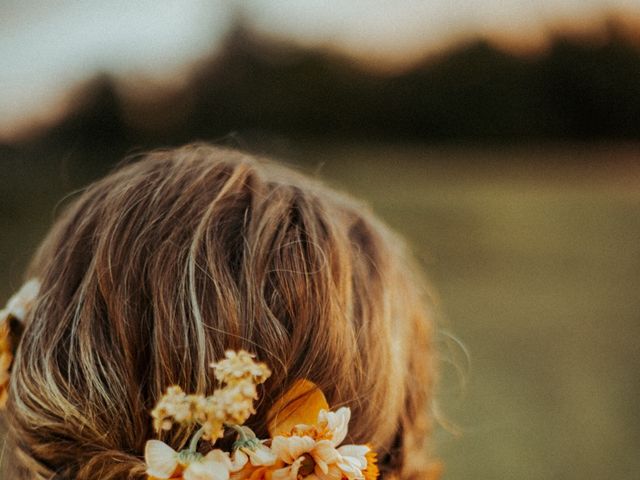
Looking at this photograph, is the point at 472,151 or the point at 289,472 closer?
the point at 289,472

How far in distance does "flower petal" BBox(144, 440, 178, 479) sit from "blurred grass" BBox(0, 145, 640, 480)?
347 centimetres

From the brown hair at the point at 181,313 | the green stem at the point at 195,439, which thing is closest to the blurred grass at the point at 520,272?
the brown hair at the point at 181,313

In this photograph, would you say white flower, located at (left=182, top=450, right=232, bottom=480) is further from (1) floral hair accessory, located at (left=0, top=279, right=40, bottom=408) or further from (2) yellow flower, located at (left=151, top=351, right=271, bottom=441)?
(1) floral hair accessory, located at (left=0, top=279, right=40, bottom=408)

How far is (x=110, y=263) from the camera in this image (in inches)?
32.5

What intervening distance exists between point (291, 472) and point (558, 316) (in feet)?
14.5

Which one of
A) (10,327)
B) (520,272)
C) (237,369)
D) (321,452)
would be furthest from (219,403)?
(520,272)

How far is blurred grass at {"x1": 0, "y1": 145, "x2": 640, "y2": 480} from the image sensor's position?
429 cm

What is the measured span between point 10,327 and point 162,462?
1.23ft

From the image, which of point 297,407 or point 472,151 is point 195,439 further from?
point 472,151

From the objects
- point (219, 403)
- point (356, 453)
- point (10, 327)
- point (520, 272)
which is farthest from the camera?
point (520, 272)

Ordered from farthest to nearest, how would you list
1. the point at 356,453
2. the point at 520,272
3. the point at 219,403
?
the point at 520,272 < the point at 356,453 < the point at 219,403

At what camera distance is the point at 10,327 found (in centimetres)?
93

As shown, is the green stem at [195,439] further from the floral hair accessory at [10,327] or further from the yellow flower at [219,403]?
the floral hair accessory at [10,327]

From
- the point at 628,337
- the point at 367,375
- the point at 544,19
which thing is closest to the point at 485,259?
the point at 628,337
